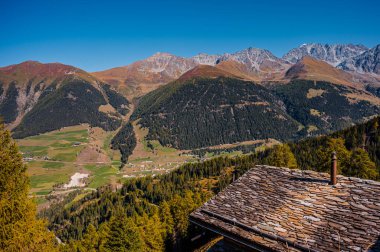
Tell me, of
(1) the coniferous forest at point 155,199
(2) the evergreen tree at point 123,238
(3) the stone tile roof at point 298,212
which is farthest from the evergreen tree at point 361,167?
(3) the stone tile roof at point 298,212

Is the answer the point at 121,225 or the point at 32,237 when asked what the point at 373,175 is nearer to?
the point at 121,225

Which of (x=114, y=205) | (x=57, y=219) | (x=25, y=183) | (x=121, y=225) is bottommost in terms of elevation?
(x=57, y=219)

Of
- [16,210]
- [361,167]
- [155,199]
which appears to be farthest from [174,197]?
[16,210]

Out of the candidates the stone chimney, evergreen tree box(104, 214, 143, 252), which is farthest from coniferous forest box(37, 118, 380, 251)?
the stone chimney

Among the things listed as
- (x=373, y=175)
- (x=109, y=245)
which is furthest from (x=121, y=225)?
(x=373, y=175)

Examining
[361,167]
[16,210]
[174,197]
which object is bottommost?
[174,197]

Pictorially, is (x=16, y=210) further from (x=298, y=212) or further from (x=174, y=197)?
(x=174, y=197)
